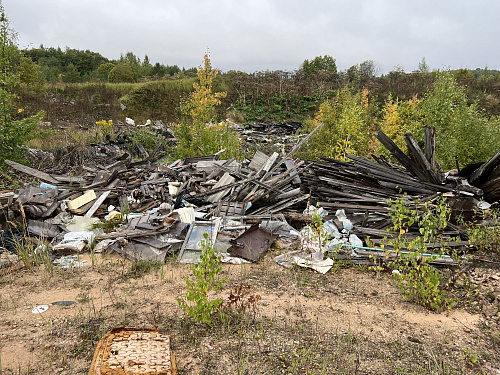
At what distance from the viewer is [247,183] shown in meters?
7.08

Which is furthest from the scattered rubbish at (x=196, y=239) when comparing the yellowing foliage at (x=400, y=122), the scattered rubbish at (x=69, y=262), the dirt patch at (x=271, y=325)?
the yellowing foliage at (x=400, y=122)

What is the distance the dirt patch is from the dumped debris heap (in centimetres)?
82

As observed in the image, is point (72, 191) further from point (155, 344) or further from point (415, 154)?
point (415, 154)

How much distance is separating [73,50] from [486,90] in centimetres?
6520

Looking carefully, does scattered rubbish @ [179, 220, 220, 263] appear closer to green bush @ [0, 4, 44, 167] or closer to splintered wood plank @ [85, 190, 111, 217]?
splintered wood plank @ [85, 190, 111, 217]

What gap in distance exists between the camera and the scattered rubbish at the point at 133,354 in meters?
2.46

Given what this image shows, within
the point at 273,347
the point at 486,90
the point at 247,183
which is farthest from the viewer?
the point at 486,90

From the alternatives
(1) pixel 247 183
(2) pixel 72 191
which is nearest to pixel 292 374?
(1) pixel 247 183

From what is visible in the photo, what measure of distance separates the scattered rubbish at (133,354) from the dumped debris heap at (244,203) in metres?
2.27

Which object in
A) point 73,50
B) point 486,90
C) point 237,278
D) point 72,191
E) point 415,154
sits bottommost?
point 237,278

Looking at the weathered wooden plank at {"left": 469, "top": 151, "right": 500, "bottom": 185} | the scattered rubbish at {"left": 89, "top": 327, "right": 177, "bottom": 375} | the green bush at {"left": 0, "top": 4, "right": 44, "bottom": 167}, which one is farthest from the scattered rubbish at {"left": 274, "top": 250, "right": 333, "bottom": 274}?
the green bush at {"left": 0, "top": 4, "right": 44, "bottom": 167}

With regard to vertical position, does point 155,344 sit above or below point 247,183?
below

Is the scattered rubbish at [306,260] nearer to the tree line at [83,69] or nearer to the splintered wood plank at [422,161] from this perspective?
the splintered wood plank at [422,161]

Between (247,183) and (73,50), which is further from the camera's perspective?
(73,50)
